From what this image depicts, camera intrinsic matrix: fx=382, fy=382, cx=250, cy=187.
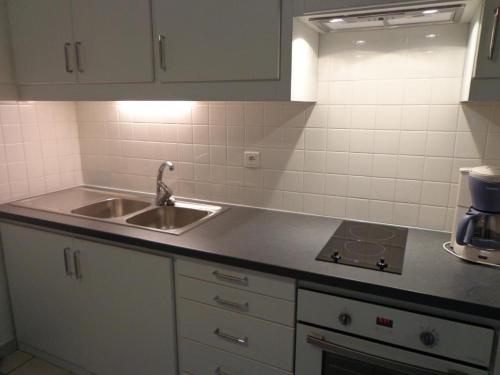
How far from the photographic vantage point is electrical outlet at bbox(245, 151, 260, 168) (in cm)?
199

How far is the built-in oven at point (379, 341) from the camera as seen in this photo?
3.75 feet

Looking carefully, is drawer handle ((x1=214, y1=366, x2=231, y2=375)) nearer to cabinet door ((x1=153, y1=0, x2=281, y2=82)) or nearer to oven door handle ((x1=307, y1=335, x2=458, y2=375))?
oven door handle ((x1=307, y1=335, x2=458, y2=375))

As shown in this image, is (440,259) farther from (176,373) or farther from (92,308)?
(92,308)

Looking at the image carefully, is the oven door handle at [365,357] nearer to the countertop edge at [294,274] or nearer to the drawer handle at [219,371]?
the countertop edge at [294,274]

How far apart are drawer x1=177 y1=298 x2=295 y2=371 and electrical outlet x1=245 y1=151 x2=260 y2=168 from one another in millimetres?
771

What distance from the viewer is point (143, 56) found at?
5.73 feet

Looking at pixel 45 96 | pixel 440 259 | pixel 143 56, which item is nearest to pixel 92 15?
pixel 143 56

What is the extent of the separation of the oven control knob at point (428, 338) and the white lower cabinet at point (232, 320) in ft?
1.39

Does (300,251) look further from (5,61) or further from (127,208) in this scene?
(5,61)

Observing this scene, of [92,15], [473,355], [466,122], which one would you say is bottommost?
[473,355]

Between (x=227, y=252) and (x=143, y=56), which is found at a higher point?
(x=143, y=56)

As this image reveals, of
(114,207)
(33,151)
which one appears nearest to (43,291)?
(114,207)

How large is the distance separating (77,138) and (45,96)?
1.61ft

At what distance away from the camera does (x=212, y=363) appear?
1.59 meters
